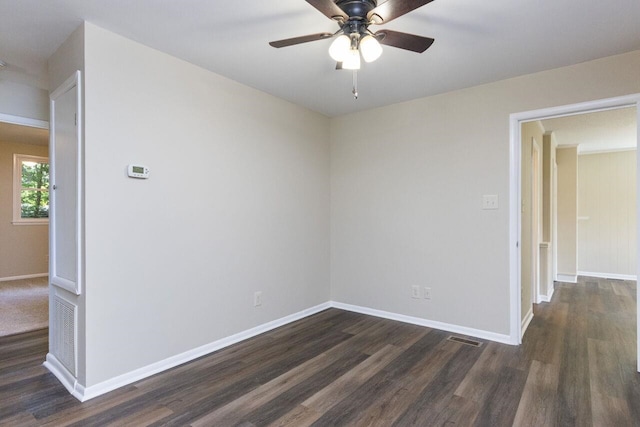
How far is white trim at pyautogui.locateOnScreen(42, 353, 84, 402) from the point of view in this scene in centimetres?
218

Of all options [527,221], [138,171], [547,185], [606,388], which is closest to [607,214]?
[547,185]

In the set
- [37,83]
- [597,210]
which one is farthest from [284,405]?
[597,210]

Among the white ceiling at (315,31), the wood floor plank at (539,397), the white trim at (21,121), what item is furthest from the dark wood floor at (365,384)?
the white ceiling at (315,31)

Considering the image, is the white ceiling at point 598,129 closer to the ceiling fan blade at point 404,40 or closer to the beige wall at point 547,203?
the beige wall at point 547,203

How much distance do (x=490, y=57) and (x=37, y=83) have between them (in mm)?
3910

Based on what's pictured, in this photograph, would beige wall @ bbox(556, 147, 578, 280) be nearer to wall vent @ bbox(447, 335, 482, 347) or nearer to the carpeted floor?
wall vent @ bbox(447, 335, 482, 347)

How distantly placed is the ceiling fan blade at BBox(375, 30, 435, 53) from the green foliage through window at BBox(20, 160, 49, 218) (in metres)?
6.88

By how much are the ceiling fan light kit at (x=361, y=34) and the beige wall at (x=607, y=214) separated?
625cm

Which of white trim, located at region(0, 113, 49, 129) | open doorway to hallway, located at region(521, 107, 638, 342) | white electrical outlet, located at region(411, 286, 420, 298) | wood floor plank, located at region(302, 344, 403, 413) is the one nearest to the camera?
wood floor plank, located at region(302, 344, 403, 413)

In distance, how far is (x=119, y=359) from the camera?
2.32m

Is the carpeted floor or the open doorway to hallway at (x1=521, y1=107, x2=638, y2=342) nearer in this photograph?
the carpeted floor

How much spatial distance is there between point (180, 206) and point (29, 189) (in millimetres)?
Result: 5307

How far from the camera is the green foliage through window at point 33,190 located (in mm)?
6039

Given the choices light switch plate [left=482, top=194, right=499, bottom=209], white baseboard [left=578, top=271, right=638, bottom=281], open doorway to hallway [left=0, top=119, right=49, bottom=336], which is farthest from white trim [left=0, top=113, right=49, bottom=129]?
white baseboard [left=578, top=271, right=638, bottom=281]
